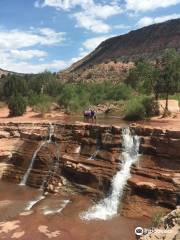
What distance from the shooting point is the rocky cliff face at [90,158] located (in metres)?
21.8

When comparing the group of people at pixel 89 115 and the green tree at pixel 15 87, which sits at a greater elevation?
the green tree at pixel 15 87

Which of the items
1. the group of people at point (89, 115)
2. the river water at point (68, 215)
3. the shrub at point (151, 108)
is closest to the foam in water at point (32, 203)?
the river water at point (68, 215)

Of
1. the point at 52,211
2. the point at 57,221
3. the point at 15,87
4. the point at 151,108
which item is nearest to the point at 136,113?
the point at 151,108

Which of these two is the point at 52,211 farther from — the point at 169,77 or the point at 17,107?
the point at 17,107

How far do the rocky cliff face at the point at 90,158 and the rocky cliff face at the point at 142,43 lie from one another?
3432 inches

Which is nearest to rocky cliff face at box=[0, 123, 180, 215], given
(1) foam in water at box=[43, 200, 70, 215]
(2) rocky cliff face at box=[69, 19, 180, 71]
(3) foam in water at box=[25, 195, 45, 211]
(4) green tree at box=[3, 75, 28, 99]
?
(3) foam in water at box=[25, 195, 45, 211]

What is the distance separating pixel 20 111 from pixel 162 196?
2556 centimetres

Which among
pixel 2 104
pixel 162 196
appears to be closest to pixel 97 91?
pixel 2 104

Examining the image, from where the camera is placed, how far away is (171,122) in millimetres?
31734

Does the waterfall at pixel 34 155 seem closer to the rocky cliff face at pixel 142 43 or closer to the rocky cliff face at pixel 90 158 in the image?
the rocky cliff face at pixel 90 158

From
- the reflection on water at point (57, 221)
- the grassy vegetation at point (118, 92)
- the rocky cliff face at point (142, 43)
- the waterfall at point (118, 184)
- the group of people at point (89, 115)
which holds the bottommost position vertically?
the reflection on water at point (57, 221)

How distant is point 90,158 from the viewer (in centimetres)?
2545

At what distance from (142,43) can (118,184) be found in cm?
11175

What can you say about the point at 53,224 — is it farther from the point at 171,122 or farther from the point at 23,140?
the point at 171,122
